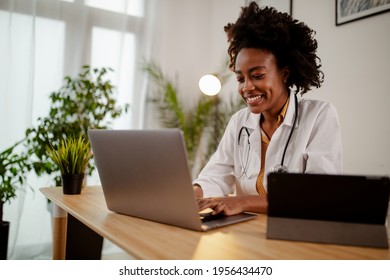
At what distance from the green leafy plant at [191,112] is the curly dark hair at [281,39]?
5.24ft

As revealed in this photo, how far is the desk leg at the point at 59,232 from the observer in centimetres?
142

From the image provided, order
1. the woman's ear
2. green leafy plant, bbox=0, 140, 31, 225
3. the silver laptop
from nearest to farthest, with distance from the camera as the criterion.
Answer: the silver laptop
the woman's ear
green leafy plant, bbox=0, 140, 31, 225

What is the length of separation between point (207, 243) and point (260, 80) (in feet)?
2.83

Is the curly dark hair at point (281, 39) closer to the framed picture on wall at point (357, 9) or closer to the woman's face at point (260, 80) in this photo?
the woman's face at point (260, 80)

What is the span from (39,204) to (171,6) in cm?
224

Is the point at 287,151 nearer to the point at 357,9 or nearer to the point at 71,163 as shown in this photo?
the point at 71,163

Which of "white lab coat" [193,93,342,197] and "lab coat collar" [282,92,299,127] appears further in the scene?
"lab coat collar" [282,92,299,127]

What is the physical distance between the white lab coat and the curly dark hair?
127mm

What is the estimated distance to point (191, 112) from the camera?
Result: 3.50 metres

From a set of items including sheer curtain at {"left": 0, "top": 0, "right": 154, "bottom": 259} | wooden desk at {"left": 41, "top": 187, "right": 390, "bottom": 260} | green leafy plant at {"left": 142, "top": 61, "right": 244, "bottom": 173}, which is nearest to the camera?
wooden desk at {"left": 41, "top": 187, "right": 390, "bottom": 260}

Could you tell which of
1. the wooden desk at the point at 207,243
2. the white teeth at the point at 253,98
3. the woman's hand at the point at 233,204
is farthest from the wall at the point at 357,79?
the wooden desk at the point at 207,243

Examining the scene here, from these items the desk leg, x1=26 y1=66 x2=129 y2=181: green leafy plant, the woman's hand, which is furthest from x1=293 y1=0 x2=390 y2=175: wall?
the desk leg

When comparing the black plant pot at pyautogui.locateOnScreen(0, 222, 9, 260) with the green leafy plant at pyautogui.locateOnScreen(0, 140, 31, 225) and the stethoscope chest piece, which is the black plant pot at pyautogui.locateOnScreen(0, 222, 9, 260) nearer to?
the green leafy plant at pyautogui.locateOnScreen(0, 140, 31, 225)

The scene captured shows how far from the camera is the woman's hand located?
40.9 inches
